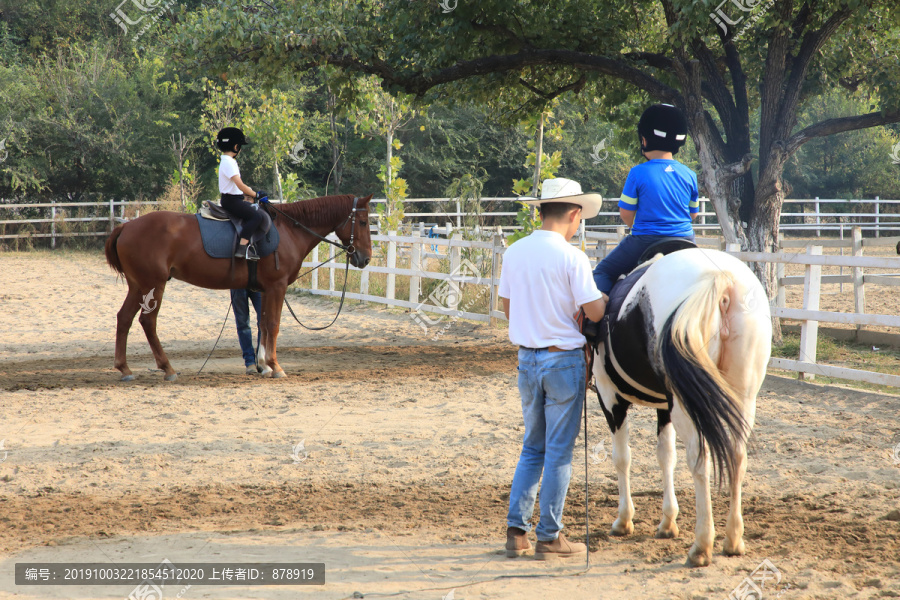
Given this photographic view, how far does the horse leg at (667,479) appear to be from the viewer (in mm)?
4340

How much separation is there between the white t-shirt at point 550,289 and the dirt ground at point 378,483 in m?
1.21

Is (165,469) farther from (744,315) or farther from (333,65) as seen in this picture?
(333,65)

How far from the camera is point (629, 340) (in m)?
4.12

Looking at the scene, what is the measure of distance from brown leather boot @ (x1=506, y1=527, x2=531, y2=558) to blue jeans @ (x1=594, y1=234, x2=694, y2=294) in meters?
1.55

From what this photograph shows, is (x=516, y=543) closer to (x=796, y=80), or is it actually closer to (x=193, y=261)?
(x=193, y=261)

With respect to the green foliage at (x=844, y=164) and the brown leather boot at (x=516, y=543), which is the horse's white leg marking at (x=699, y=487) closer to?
the brown leather boot at (x=516, y=543)

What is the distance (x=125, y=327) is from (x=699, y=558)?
24.1 ft

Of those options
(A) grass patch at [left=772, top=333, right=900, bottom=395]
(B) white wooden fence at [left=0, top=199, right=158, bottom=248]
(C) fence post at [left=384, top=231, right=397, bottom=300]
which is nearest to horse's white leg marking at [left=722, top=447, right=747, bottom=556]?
(A) grass patch at [left=772, top=333, right=900, bottom=395]

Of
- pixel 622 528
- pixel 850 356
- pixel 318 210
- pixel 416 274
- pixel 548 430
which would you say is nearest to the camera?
pixel 548 430

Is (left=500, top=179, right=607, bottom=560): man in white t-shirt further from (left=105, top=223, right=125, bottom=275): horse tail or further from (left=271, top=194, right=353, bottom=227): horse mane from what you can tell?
(left=105, top=223, right=125, bottom=275): horse tail

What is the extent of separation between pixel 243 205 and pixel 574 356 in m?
6.08

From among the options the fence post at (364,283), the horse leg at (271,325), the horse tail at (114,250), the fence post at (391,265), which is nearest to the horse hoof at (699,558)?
the horse leg at (271,325)

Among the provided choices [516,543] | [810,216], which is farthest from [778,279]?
[810,216]

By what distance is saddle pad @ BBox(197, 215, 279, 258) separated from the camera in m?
9.02
